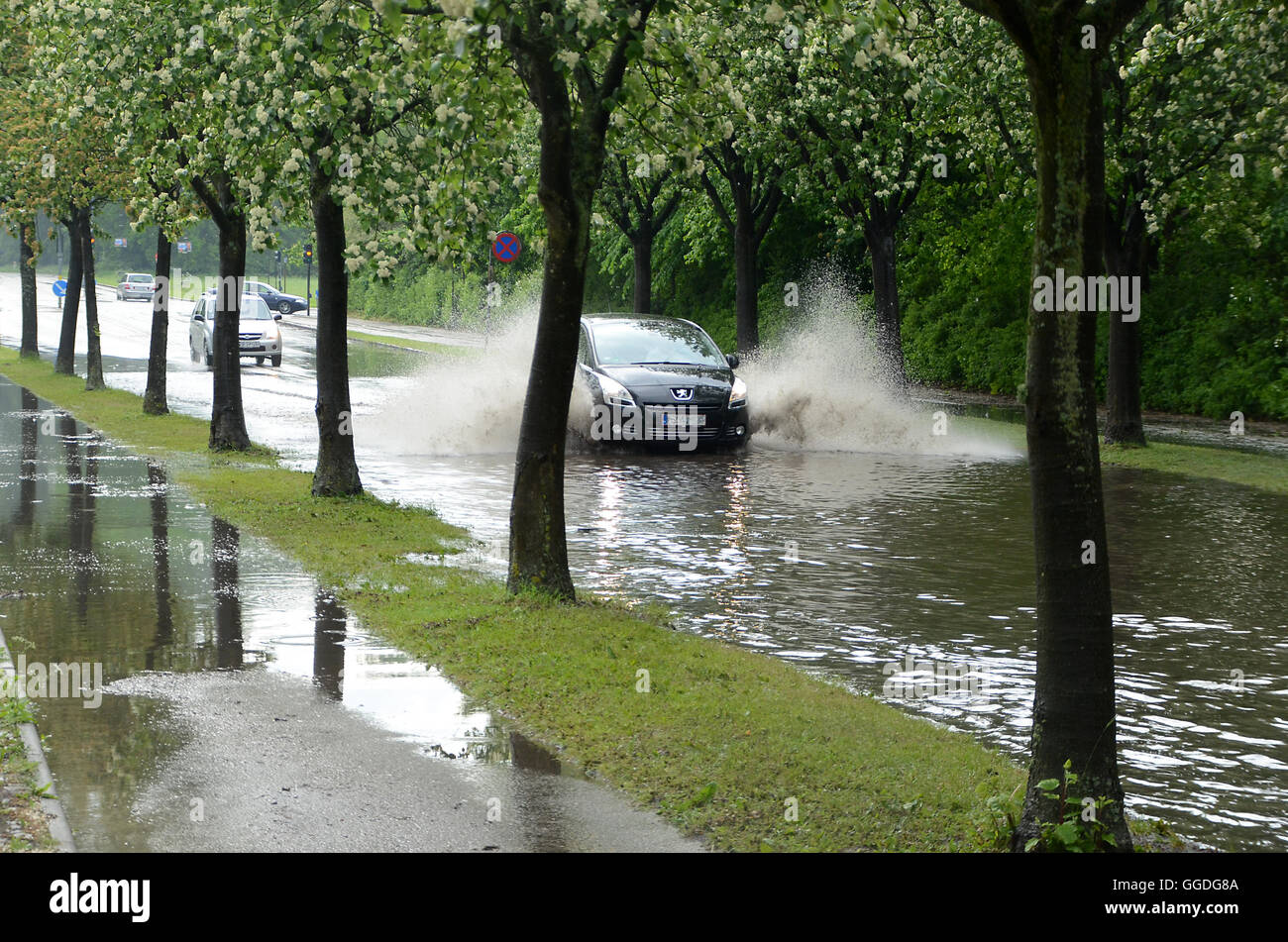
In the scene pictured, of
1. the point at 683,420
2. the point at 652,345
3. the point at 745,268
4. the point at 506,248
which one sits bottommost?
the point at 683,420

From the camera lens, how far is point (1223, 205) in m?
19.7

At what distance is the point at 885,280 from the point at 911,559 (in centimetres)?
1776

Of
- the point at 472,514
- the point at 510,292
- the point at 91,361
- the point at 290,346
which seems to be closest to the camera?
the point at 472,514

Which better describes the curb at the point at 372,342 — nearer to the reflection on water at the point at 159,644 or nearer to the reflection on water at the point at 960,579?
the reflection on water at the point at 960,579

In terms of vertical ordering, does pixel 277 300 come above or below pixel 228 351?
above

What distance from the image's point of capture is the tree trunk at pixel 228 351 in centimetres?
1920

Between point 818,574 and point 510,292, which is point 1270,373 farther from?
point 510,292

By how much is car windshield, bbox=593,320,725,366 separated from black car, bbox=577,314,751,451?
1 centimetres

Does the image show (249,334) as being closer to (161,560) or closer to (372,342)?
(372,342)

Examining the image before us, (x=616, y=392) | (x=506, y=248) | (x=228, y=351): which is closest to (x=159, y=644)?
(x=228, y=351)

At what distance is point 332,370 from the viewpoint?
1547cm

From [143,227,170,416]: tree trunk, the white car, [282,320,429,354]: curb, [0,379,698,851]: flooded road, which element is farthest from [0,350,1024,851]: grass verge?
the white car
